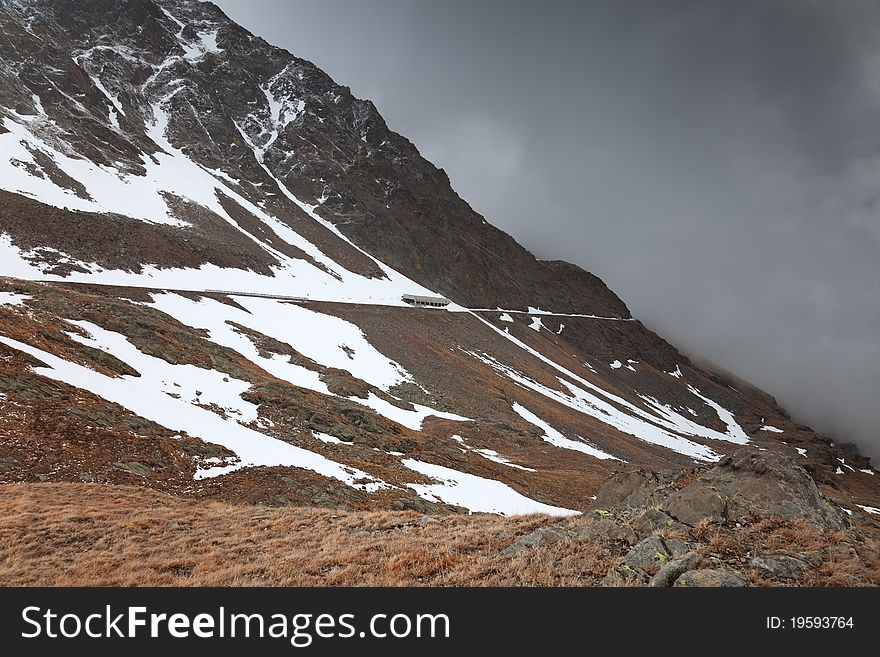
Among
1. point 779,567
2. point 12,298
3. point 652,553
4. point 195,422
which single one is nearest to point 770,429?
point 779,567

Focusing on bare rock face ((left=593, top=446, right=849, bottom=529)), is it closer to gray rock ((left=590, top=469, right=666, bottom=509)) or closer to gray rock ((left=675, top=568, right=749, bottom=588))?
gray rock ((left=590, top=469, right=666, bottom=509))

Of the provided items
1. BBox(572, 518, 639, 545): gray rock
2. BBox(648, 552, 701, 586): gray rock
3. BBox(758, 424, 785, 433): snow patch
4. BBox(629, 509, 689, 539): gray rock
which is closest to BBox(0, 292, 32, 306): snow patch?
BBox(572, 518, 639, 545): gray rock

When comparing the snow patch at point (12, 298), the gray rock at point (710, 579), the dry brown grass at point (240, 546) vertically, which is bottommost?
the dry brown grass at point (240, 546)

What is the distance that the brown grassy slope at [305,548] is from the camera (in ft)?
22.6

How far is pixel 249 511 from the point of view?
502 inches

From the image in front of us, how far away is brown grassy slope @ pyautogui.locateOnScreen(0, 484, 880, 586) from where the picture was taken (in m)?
6.88

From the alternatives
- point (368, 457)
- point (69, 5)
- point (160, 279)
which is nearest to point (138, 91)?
point (69, 5)

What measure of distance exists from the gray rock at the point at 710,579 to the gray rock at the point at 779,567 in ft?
1.82

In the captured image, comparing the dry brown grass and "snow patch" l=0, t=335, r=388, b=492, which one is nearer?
the dry brown grass

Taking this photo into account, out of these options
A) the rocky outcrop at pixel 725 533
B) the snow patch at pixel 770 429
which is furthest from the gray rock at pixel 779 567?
the snow patch at pixel 770 429

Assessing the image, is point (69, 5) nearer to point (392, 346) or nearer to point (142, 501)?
point (392, 346)

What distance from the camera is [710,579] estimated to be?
589cm

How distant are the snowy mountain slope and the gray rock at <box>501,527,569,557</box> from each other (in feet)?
30.4

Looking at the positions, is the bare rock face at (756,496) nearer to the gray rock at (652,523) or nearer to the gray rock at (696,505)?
the gray rock at (696,505)
